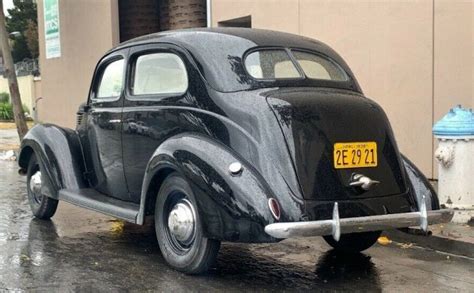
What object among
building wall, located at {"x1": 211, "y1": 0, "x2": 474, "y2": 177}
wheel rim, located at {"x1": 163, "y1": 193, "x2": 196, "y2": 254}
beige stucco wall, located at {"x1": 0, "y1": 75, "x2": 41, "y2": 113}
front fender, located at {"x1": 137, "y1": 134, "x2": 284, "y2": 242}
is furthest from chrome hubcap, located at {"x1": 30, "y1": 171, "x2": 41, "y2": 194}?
beige stucco wall, located at {"x1": 0, "y1": 75, "x2": 41, "y2": 113}

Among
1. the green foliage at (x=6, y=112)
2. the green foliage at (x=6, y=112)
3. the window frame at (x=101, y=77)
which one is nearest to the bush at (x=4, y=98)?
the green foliage at (x=6, y=112)

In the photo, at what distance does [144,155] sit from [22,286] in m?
1.47

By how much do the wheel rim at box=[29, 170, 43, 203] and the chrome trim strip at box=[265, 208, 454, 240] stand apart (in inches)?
149

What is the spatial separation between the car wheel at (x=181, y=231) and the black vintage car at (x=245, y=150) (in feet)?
0.04

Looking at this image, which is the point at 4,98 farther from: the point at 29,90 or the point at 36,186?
the point at 36,186

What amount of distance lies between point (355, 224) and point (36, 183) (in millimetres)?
4135

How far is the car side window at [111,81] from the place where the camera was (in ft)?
20.4

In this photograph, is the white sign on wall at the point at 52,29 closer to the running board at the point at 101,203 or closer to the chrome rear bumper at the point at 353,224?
the running board at the point at 101,203

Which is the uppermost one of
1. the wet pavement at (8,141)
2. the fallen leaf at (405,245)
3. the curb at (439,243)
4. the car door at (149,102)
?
the car door at (149,102)

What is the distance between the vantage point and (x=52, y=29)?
18250 mm

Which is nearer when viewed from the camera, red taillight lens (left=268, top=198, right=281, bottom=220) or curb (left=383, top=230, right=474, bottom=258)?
red taillight lens (left=268, top=198, right=281, bottom=220)

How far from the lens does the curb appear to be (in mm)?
5797

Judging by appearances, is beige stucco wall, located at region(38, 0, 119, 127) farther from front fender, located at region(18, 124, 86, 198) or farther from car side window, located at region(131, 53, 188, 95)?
car side window, located at region(131, 53, 188, 95)

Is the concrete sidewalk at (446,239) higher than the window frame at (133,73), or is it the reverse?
the window frame at (133,73)
